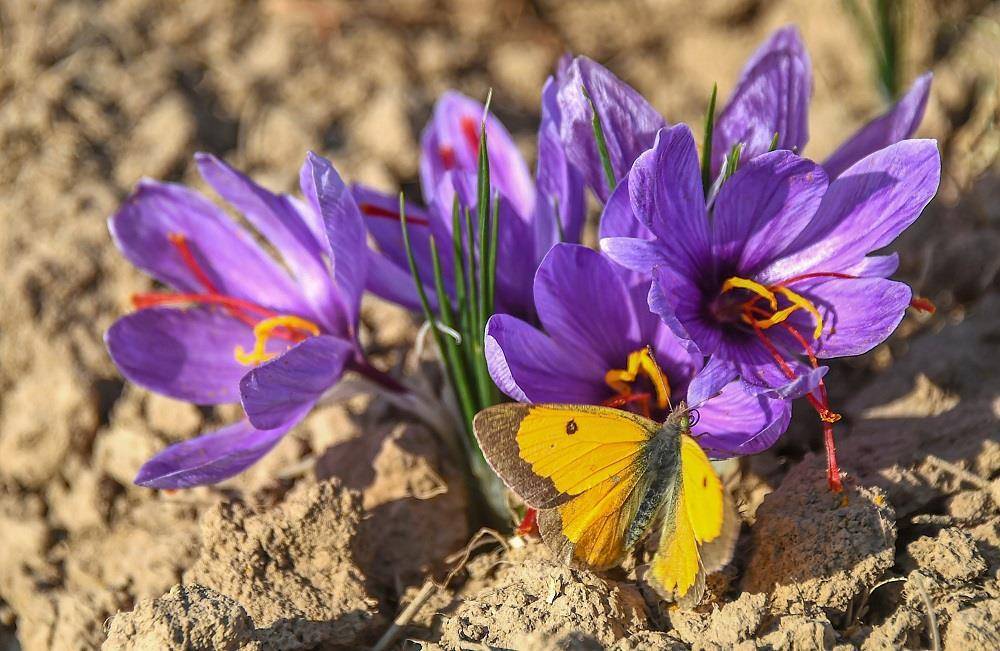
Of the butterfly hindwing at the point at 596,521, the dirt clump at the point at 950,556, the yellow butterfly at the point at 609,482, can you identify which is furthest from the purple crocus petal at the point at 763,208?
the dirt clump at the point at 950,556

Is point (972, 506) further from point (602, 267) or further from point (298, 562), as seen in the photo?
point (298, 562)

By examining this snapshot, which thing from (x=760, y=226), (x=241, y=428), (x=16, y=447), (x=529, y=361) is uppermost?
(x=760, y=226)

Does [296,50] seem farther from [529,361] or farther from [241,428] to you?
[529,361]

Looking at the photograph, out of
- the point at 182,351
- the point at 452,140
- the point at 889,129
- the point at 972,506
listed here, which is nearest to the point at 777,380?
the point at 972,506

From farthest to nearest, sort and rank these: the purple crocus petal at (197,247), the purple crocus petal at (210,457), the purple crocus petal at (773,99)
A: the purple crocus petal at (197,247) < the purple crocus petal at (773,99) < the purple crocus petal at (210,457)

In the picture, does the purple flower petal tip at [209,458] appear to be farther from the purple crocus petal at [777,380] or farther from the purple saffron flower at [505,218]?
the purple crocus petal at [777,380]

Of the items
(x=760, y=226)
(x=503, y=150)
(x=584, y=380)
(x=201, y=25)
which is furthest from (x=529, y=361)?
(x=201, y=25)

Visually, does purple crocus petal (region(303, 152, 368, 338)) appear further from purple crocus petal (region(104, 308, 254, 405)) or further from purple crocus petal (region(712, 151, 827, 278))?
purple crocus petal (region(712, 151, 827, 278))
